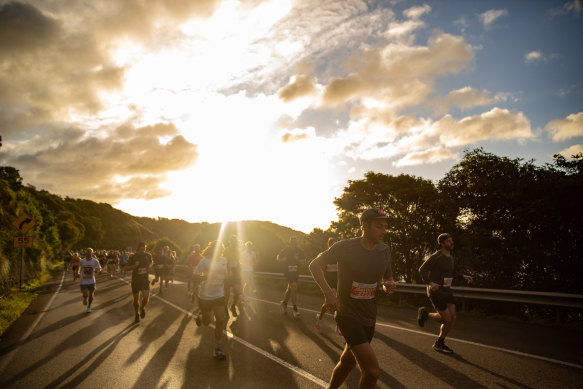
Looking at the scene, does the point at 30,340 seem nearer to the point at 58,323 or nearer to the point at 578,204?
the point at 58,323

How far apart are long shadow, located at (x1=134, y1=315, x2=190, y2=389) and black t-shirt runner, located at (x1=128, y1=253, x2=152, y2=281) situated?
267 centimetres

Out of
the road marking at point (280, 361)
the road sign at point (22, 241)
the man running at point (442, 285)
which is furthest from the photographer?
the road sign at point (22, 241)

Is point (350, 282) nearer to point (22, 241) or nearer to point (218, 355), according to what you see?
point (218, 355)

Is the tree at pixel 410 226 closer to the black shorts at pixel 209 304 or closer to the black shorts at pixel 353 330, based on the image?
the black shorts at pixel 209 304

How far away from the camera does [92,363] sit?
5984 mm

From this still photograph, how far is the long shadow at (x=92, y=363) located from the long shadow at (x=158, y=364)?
92 centimetres

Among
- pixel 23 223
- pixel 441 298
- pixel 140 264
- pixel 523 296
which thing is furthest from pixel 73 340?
pixel 23 223

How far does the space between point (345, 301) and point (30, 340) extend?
8.40 metres

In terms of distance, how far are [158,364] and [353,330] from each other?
4.17m

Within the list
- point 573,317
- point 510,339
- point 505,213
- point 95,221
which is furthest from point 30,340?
point 95,221

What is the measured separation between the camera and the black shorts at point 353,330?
3270mm

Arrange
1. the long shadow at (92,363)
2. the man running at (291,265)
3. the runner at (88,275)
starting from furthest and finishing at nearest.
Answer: the runner at (88,275), the man running at (291,265), the long shadow at (92,363)

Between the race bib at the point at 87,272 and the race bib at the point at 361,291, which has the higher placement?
the race bib at the point at 361,291

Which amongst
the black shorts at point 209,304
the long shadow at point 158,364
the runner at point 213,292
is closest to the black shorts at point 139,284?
the long shadow at point 158,364
